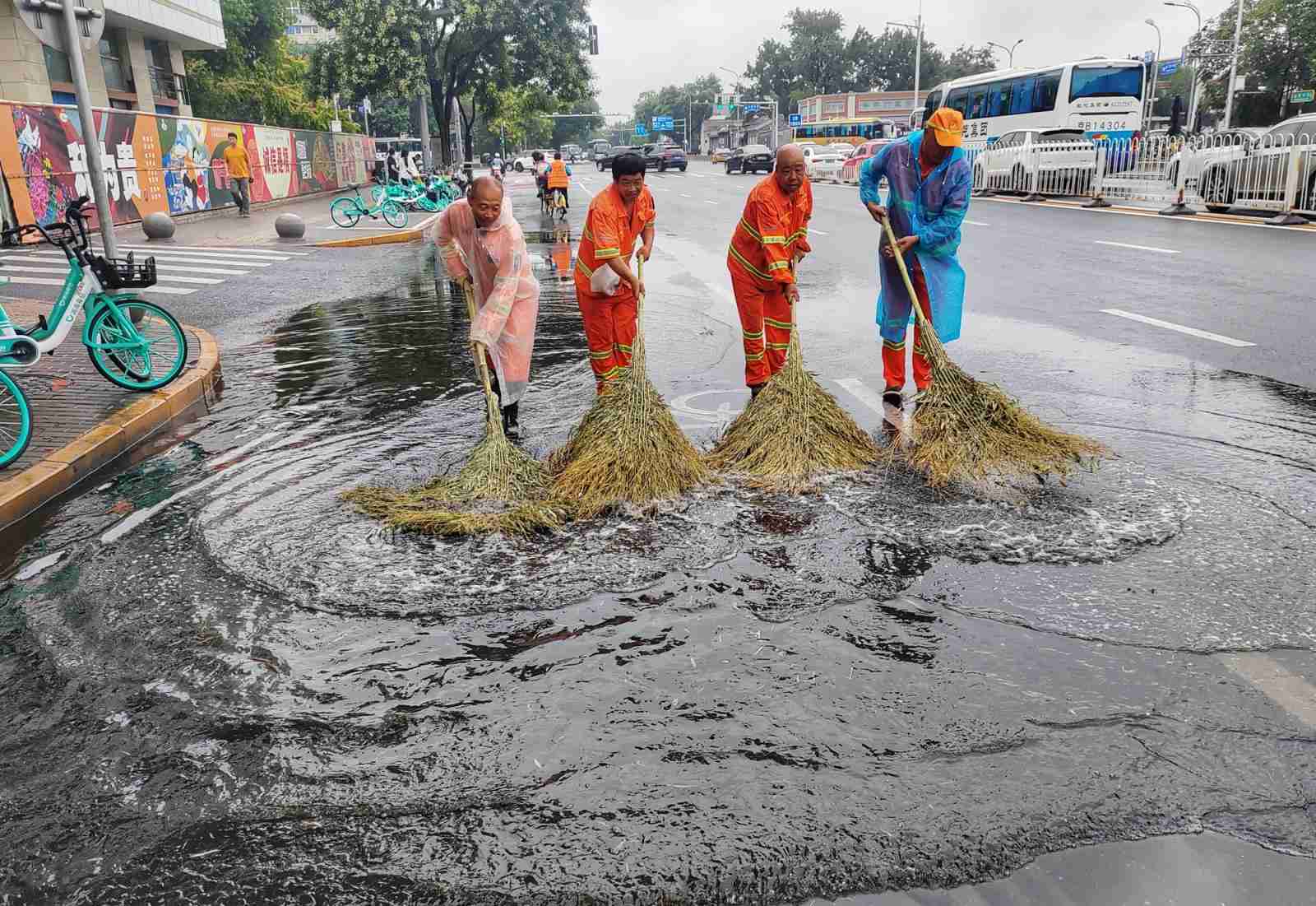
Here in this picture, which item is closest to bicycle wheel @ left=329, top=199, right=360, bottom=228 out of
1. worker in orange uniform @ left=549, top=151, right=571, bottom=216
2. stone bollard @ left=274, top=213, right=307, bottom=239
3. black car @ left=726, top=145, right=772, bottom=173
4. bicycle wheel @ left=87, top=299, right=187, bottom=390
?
stone bollard @ left=274, top=213, right=307, bottom=239

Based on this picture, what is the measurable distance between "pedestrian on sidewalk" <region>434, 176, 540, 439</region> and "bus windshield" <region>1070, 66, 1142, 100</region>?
2670cm

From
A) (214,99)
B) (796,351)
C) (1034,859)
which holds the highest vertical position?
(214,99)

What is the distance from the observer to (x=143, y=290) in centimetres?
1217

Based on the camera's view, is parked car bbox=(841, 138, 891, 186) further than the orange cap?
Yes

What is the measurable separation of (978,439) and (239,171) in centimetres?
2256

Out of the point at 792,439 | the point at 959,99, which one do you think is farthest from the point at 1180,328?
the point at 959,99

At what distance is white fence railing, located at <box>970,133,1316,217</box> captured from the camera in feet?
56.4

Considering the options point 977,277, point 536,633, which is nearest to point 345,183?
point 977,277

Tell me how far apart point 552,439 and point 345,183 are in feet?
120

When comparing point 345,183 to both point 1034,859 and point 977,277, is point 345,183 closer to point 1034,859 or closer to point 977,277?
A: point 977,277

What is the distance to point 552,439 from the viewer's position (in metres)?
5.85

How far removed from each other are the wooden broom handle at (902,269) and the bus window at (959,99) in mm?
30384

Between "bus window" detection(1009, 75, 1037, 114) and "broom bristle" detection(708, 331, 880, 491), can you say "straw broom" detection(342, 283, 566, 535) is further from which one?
"bus window" detection(1009, 75, 1037, 114)

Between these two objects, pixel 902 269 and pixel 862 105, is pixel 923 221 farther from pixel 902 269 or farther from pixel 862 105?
pixel 862 105
